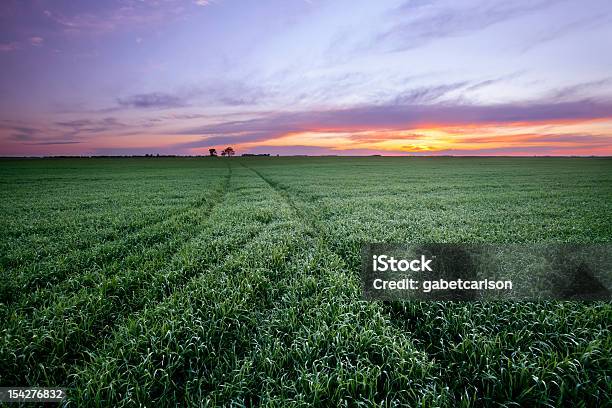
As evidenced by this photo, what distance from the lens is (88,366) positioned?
190 inches

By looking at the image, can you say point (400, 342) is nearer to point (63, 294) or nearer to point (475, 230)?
point (63, 294)

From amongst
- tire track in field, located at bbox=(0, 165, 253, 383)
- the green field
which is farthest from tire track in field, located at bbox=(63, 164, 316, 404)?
tire track in field, located at bbox=(0, 165, 253, 383)

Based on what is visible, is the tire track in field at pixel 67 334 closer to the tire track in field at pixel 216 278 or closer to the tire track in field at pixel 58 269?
the tire track in field at pixel 216 278

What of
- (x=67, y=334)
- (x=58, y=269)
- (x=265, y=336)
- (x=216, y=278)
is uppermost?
(x=58, y=269)

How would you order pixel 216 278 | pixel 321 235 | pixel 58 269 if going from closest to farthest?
pixel 216 278 < pixel 58 269 < pixel 321 235

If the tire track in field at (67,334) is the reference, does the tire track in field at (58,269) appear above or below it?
above

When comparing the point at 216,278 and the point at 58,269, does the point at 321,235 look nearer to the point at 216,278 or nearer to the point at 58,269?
the point at 216,278

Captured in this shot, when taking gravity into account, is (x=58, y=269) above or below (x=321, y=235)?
above

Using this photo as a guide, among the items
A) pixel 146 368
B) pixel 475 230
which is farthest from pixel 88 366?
pixel 475 230

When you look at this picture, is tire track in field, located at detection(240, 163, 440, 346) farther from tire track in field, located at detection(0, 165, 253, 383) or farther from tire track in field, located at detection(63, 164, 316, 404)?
tire track in field, located at detection(0, 165, 253, 383)

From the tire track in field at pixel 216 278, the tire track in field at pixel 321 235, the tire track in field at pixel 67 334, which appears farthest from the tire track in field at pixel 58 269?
the tire track in field at pixel 321 235

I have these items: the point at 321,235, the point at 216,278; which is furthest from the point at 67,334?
the point at 321,235

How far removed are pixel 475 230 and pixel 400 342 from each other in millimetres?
9508

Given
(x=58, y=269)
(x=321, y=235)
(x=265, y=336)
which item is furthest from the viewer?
(x=321, y=235)
